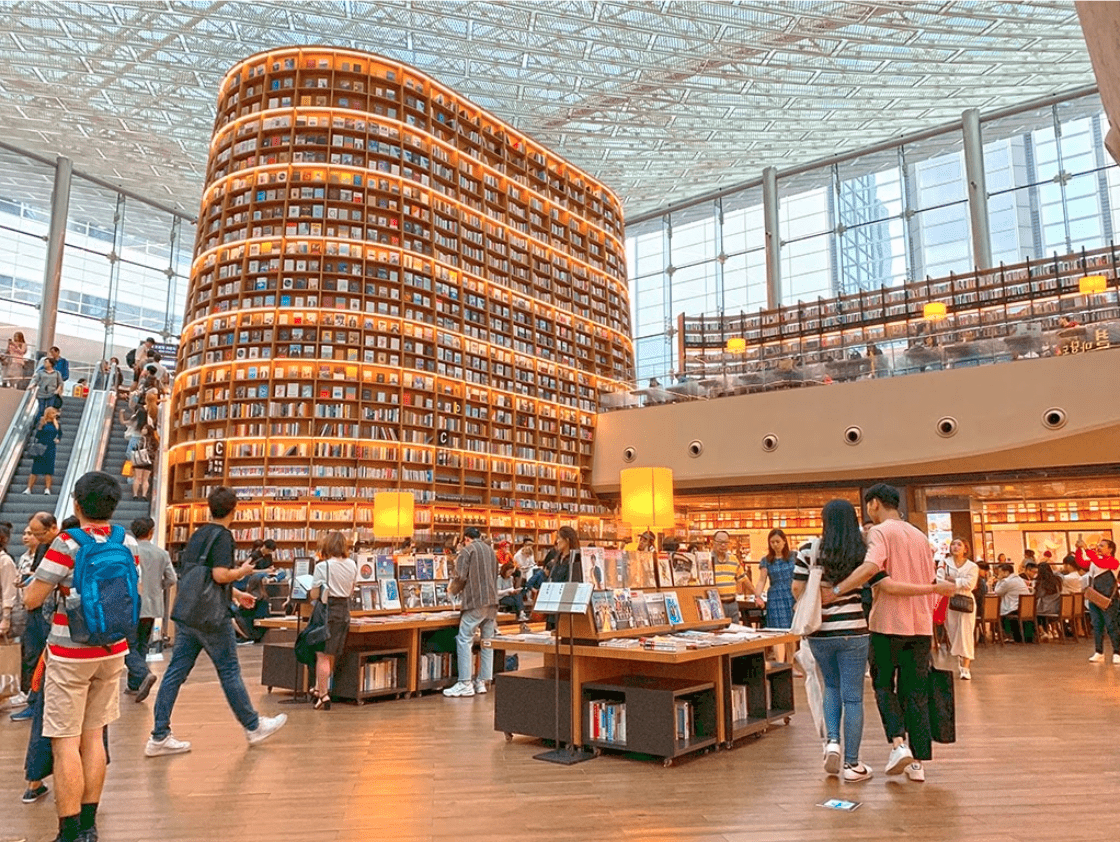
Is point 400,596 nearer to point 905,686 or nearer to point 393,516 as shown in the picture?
point 393,516

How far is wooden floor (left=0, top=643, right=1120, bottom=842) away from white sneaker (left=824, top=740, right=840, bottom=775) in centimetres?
7

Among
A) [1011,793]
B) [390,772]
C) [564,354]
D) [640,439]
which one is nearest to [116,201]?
[564,354]

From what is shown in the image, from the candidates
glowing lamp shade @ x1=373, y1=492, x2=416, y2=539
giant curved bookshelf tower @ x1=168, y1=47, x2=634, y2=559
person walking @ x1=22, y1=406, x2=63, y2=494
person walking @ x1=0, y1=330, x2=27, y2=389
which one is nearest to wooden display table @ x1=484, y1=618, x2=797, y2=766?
glowing lamp shade @ x1=373, y1=492, x2=416, y2=539

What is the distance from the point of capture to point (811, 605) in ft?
12.4

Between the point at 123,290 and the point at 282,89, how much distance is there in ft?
39.9

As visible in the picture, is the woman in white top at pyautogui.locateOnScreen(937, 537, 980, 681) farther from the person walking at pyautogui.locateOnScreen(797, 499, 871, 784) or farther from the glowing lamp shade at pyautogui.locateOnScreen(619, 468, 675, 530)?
the person walking at pyautogui.locateOnScreen(797, 499, 871, 784)

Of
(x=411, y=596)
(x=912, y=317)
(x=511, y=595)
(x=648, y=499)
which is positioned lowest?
(x=511, y=595)

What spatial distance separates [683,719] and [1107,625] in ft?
20.1

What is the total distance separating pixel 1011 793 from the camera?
355 centimetres

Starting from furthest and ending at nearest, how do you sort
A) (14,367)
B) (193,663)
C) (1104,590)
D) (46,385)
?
(14,367) < (46,385) < (1104,590) < (193,663)

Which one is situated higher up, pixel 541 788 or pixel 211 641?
pixel 211 641

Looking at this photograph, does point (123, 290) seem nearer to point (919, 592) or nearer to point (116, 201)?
point (116, 201)

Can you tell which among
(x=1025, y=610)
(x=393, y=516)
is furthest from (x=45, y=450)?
(x=1025, y=610)

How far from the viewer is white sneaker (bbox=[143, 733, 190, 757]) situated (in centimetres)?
420
